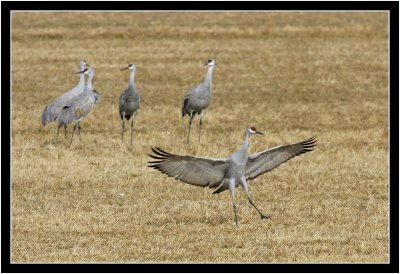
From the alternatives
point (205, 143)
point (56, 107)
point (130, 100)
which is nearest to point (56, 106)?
point (56, 107)

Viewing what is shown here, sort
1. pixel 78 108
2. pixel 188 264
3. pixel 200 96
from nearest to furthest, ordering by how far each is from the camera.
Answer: pixel 188 264 < pixel 78 108 < pixel 200 96

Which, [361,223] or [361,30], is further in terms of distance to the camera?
[361,30]

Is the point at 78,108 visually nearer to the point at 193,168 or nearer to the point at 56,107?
the point at 56,107

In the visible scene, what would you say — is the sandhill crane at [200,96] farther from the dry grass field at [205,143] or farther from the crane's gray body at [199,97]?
the dry grass field at [205,143]

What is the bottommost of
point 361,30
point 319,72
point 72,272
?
point 72,272

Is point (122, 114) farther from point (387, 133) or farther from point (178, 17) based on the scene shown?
point (178, 17)

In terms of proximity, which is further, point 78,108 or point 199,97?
point 199,97

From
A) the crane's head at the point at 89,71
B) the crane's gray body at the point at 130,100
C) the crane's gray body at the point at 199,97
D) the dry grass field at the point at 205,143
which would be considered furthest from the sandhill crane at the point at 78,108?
the crane's gray body at the point at 199,97

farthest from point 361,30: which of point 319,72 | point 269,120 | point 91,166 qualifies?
point 91,166

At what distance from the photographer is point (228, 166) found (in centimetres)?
866

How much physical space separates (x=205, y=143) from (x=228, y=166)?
14.9ft

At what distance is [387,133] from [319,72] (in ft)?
21.2

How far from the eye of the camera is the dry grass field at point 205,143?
8117 mm

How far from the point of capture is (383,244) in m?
8.05
